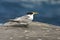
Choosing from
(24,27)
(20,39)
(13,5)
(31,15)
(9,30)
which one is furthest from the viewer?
(13,5)

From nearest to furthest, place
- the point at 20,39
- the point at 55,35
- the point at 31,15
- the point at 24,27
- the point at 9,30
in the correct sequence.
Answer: the point at 20,39
the point at 55,35
the point at 9,30
the point at 24,27
the point at 31,15

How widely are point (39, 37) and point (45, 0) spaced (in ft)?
57.9

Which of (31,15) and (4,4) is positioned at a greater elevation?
(31,15)

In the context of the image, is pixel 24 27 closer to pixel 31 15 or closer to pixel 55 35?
pixel 31 15

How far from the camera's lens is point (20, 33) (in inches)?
378

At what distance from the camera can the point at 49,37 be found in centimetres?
885

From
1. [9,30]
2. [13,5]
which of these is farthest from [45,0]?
[9,30]

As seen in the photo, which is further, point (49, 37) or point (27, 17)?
point (27, 17)

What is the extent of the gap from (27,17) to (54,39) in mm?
2935

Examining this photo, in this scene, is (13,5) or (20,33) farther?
(13,5)

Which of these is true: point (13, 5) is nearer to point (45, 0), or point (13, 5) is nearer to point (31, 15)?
point (45, 0)

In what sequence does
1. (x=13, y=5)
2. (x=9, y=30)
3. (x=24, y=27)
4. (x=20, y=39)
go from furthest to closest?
(x=13, y=5) < (x=24, y=27) < (x=9, y=30) < (x=20, y=39)

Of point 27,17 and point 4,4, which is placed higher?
point 27,17

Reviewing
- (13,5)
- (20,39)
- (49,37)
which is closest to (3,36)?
(20,39)
